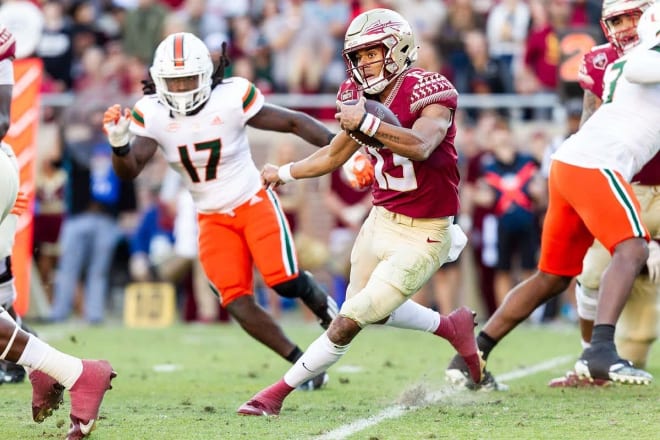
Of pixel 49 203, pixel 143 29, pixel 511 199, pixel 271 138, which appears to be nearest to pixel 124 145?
pixel 511 199

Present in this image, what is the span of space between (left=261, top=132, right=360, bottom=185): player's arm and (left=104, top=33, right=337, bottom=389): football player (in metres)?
0.92

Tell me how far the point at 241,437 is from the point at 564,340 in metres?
5.46

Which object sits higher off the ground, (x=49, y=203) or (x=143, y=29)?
(x=143, y=29)

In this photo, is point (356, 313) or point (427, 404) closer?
point (356, 313)

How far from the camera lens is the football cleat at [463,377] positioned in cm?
662

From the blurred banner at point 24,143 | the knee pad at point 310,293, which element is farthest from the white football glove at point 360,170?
the blurred banner at point 24,143

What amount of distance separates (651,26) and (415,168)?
51.2 inches

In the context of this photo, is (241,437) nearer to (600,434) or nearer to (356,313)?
(356,313)

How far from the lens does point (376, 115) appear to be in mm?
5422

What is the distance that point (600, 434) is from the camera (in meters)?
5.12

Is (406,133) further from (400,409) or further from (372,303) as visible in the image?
(400,409)

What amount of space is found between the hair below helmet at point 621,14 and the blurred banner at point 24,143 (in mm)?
5511

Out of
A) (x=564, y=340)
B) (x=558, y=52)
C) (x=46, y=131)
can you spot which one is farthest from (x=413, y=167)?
(x=46, y=131)

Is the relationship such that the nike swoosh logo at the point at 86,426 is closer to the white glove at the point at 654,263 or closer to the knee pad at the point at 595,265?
the knee pad at the point at 595,265
